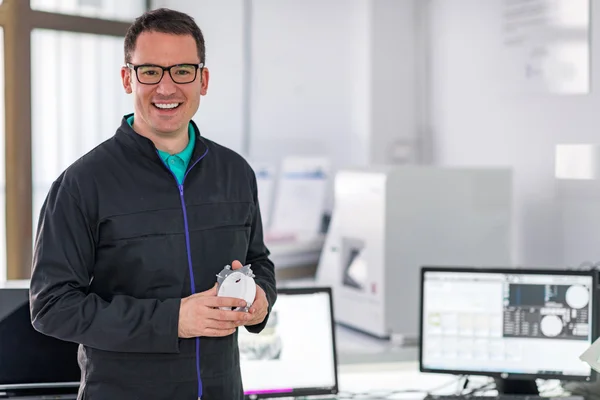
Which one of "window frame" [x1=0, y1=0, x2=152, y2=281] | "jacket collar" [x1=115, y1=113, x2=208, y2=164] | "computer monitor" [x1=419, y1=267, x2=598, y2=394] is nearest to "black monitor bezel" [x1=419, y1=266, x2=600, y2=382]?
"computer monitor" [x1=419, y1=267, x2=598, y2=394]

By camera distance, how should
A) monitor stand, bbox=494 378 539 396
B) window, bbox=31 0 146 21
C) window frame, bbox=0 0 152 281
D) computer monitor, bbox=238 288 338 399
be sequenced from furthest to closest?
window, bbox=31 0 146 21 < window frame, bbox=0 0 152 281 < monitor stand, bbox=494 378 539 396 < computer monitor, bbox=238 288 338 399

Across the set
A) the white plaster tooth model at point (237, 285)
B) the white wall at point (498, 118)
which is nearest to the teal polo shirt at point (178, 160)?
the white plaster tooth model at point (237, 285)

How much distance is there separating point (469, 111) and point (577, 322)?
1.71 m

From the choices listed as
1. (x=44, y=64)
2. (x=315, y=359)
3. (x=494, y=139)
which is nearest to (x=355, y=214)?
(x=494, y=139)

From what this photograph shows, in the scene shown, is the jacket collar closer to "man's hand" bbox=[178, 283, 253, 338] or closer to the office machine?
"man's hand" bbox=[178, 283, 253, 338]

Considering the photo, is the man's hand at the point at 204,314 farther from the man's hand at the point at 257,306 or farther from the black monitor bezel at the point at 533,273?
the black monitor bezel at the point at 533,273

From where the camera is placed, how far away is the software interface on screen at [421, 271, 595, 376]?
6.57 feet

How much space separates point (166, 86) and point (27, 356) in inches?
29.0

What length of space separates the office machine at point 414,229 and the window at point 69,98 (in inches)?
66.8

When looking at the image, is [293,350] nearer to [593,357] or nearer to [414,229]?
[593,357]

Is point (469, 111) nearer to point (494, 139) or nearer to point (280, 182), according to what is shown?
point (494, 139)

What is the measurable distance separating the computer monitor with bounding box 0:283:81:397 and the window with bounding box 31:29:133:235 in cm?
200

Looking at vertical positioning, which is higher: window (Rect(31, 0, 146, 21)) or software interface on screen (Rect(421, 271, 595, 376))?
window (Rect(31, 0, 146, 21))

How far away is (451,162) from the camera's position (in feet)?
12.2
